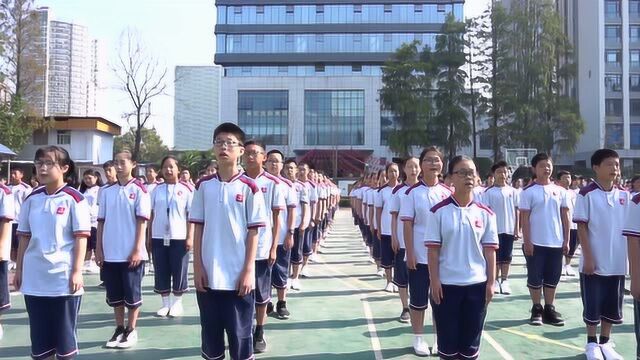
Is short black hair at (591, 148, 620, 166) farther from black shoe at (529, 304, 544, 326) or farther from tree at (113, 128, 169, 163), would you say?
tree at (113, 128, 169, 163)

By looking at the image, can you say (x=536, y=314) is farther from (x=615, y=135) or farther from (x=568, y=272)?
(x=615, y=135)

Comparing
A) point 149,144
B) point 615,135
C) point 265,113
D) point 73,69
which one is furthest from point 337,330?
point 149,144

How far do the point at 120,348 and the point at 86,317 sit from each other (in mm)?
1555

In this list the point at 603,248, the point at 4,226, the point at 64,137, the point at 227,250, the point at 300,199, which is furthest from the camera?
the point at 64,137

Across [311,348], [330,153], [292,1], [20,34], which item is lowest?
[311,348]

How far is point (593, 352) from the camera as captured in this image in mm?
5062

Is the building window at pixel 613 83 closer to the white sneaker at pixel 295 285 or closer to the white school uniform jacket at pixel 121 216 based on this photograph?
the white sneaker at pixel 295 285

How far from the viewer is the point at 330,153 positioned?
163ft

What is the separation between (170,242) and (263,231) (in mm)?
2019

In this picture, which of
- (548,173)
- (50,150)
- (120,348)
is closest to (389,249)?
(548,173)

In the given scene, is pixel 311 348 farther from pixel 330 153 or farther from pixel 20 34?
pixel 330 153

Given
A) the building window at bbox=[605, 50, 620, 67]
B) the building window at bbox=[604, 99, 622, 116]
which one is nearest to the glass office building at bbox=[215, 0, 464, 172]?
the building window at bbox=[605, 50, 620, 67]

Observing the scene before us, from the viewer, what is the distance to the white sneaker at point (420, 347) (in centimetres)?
520

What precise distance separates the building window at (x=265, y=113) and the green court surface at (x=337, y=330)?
1685 inches
